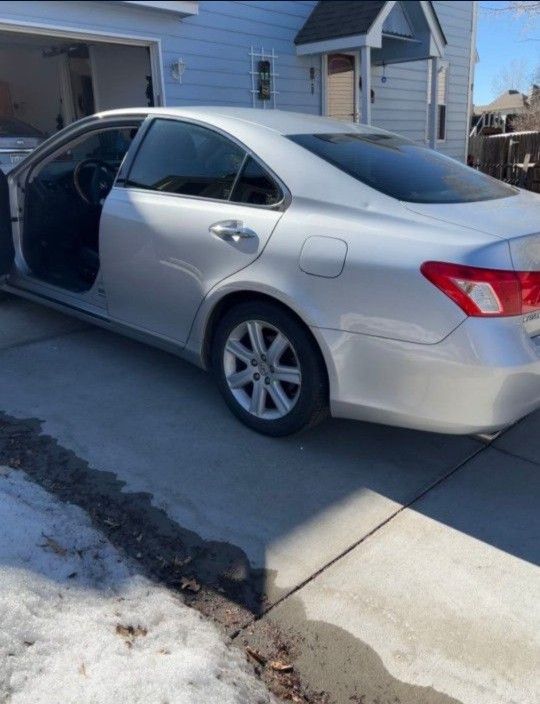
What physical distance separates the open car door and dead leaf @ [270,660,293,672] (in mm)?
3629

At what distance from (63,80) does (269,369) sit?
11.2 m

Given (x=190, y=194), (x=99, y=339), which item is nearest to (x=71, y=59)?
(x=99, y=339)

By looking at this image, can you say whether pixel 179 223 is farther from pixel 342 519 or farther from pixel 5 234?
pixel 5 234

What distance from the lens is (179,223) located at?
3.46 m

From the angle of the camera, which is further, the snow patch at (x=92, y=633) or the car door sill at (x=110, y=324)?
the car door sill at (x=110, y=324)

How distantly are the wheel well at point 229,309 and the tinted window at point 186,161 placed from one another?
52 centimetres

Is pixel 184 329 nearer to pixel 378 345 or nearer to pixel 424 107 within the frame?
pixel 378 345

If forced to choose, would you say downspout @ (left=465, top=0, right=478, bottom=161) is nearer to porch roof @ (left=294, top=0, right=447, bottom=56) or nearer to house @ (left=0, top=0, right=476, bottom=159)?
house @ (left=0, top=0, right=476, bottom=159)

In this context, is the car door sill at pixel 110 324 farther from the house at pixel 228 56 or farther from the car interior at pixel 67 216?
the house at pixel 228 56

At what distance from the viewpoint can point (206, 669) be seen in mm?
1882

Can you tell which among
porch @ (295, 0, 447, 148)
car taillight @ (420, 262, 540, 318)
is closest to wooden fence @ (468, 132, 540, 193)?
porch @ (295, 0, 447, 148)

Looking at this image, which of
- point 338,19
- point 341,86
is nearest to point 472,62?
point 341,86

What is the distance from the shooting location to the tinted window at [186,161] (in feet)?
11.1

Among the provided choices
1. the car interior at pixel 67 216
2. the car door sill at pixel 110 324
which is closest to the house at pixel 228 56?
the car interior at pixel 67 216
